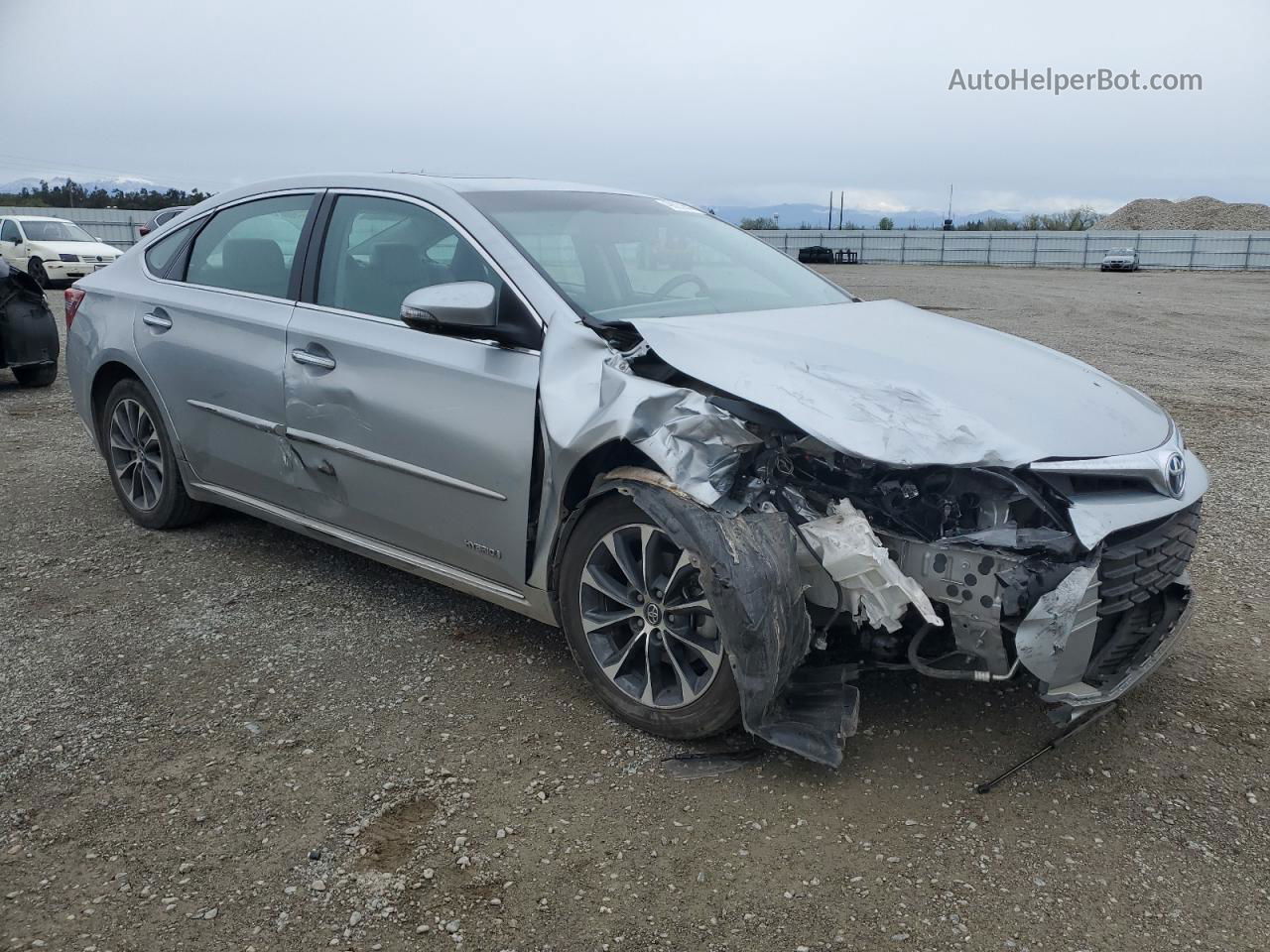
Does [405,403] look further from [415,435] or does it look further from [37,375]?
[37,375]

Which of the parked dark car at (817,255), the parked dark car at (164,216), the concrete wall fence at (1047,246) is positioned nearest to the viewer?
the parked dark car at (164,216)

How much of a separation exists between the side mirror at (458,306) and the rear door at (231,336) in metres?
0.94

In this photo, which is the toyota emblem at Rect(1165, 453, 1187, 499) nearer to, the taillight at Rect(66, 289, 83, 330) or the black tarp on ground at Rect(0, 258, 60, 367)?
the taillight at Rect(66, 289, 83, 330)

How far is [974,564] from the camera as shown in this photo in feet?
8.89

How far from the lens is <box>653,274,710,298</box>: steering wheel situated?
383 cm

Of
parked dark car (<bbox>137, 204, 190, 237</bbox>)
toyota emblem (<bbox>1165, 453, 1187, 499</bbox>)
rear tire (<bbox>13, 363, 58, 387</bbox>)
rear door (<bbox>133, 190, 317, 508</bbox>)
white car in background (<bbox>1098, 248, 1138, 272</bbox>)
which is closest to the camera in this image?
toyota emblem (<bbox>1165, 453, 1187, 499</bbox>)

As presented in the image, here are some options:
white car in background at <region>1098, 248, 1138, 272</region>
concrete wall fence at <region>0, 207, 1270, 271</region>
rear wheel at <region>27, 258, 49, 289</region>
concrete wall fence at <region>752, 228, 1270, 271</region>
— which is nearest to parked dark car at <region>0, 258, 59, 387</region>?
rear wheel at <region>27, 258, 49, 289</region>

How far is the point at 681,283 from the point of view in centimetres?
395

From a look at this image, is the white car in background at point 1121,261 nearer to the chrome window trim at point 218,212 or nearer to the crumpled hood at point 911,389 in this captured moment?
the crumpled hood at point 911,389

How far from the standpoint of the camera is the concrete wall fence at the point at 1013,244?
40834 millimetres

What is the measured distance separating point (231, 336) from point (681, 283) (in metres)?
1.91

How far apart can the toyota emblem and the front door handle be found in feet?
9.32

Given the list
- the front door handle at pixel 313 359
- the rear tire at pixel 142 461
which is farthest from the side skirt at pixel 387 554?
the front door handle at pixel 313 359

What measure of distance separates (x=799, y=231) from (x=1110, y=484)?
5812 cm
